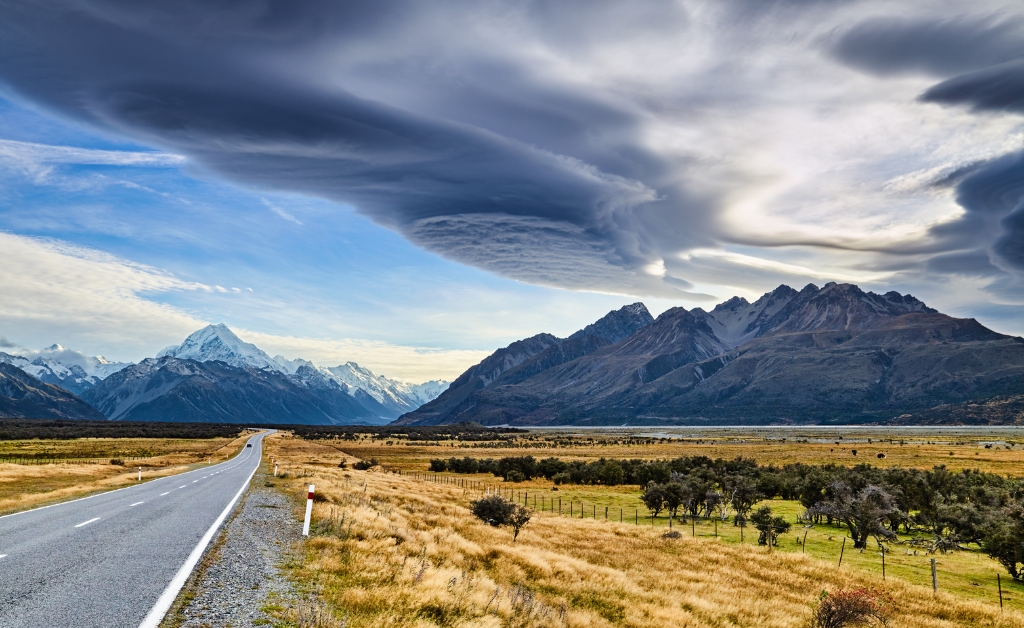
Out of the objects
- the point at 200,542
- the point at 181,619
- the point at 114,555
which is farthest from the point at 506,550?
the point at 181,619

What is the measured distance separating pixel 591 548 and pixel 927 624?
44.9 ft

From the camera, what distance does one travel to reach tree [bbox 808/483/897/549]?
33.3 m

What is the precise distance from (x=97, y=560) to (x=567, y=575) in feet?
44.3

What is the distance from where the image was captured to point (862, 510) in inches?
1321

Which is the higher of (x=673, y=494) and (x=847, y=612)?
(x=847, y=612)

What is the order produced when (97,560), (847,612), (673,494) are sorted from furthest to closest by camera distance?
(673,494) → (847,612) → (97,560)

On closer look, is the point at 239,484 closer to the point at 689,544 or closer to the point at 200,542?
the point at 200,542

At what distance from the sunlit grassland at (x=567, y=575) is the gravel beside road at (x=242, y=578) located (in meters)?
0.80

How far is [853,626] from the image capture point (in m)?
17.7

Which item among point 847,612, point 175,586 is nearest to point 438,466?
point 847,612

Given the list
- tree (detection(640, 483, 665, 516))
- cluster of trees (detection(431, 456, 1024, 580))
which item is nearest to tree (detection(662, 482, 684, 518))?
cluster of trees (detection(431, 456, 1024, 580))

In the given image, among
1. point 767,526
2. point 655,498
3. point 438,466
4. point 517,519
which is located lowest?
point 438,466

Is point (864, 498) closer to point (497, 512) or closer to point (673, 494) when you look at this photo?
point (673, 494)

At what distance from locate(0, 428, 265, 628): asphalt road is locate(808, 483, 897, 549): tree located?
1297 inches
